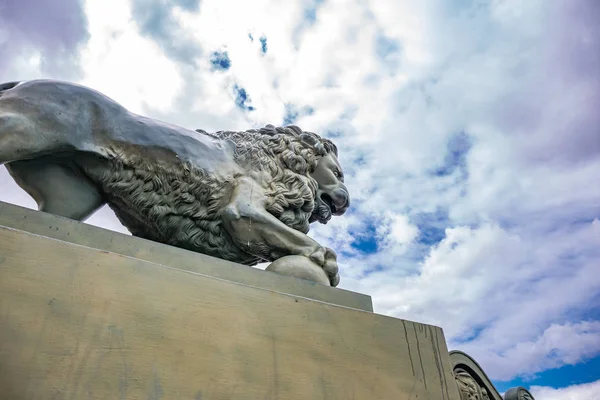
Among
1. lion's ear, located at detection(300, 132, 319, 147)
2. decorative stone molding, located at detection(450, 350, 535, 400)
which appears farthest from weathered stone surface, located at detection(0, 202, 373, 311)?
decorative stone molding, located at detection(450, 350, 535, 400)

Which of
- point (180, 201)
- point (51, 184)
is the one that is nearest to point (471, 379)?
point (180, 201)

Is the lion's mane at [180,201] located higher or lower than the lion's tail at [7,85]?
lower

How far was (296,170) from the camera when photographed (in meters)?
3.02

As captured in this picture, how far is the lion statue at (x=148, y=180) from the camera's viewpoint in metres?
2.28

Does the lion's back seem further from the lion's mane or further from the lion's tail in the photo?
the lion's tail

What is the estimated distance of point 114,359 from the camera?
1287 mm

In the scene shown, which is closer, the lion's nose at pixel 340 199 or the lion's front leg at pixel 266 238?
the lion's front leg at pixel 266 238

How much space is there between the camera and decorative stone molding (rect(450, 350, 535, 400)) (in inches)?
130

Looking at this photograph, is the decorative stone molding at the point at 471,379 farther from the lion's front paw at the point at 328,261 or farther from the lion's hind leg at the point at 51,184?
the lion's hind leg at the point at 51,184

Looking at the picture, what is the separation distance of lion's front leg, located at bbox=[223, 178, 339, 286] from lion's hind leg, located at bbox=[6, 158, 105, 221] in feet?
2.87

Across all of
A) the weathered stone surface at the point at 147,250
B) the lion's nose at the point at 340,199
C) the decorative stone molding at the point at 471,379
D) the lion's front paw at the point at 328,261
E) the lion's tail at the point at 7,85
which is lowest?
the decorative stone molding at the point at 471,379

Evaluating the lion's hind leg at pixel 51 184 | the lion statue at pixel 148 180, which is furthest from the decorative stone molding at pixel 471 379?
the lion's hind leg at pixel 51 184

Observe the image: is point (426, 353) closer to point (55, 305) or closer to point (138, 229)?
point (55, 305)

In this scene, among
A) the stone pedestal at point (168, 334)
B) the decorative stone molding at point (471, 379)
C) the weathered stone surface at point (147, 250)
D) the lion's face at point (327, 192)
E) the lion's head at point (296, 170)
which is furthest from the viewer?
the decorative stone molding at point (471, 379)
